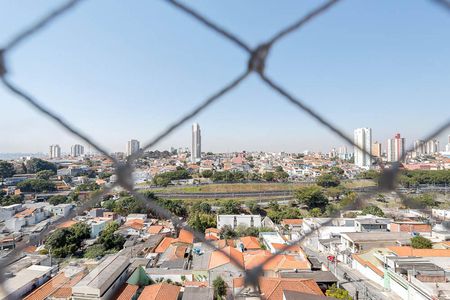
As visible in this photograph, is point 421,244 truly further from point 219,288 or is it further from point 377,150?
point 377,150

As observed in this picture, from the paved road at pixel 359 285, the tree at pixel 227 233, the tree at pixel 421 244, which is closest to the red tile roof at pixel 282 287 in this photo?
the paved road at pixel 359 285

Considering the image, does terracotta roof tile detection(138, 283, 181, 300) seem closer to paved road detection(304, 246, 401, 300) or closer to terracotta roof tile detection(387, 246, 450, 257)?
paved road detection(304, 246, 401, 300)

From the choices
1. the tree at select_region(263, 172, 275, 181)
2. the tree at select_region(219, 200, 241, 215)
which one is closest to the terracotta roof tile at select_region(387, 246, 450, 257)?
the tree at select_region(219, 200, 241, 215)

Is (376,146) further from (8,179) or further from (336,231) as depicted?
(8,179)

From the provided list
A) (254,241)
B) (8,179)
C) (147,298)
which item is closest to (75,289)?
(147,298)

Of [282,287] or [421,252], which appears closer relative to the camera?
[282,287]

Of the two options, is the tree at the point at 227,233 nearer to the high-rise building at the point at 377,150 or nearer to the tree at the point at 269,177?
the high-rise building at the point at 377,150

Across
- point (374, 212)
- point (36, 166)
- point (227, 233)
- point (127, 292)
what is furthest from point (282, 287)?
point (36, 166)
